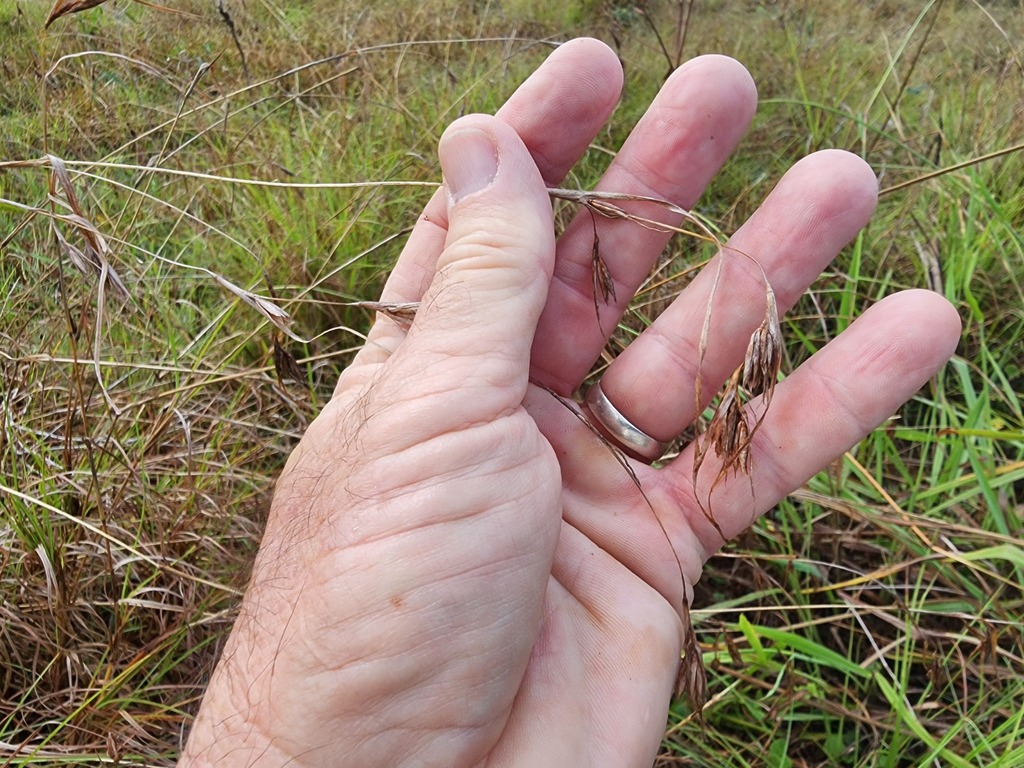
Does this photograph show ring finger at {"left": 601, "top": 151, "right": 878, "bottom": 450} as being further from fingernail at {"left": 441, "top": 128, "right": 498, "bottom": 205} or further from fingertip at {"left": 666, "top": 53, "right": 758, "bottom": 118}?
fingernail at {"left": 441, "top": 128, "right": 498, "bottom": 205}

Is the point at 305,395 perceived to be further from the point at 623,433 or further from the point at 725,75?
the point at 725,75

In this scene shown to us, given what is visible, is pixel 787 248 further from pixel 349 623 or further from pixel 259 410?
pixel 259 410

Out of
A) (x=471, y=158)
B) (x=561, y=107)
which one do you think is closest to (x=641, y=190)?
A: (x=561, y=107)

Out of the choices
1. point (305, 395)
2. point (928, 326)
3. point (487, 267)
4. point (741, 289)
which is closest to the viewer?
point (487, 267)

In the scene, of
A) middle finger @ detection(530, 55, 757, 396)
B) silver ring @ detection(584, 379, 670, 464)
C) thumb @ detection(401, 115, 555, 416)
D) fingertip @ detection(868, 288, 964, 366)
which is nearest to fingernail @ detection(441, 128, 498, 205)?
thumb @ detection(401, 115, 555, 416)

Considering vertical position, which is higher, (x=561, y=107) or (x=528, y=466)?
(x=561, y=107)

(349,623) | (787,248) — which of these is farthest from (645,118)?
(349,623)
